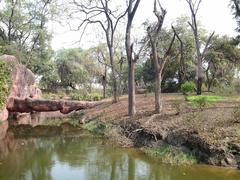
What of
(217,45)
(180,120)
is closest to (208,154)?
(180,120)

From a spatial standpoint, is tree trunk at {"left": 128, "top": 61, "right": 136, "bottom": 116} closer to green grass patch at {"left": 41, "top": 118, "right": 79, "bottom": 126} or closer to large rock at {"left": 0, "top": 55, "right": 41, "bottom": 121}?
green grass patch at {"left": 41, "top": 118, "right": 79, "bottom": 126}

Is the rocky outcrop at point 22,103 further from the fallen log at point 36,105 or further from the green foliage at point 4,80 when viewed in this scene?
the green foliage at point 4,80

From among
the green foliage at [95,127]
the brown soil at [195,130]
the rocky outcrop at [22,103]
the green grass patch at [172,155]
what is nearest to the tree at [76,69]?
the rocky outcrop at [22,103]

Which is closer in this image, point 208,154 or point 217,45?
point 208,154

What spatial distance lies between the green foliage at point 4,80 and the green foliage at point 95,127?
5.78m

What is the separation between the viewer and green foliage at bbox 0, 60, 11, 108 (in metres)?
23.5

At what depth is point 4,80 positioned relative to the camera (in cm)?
2412

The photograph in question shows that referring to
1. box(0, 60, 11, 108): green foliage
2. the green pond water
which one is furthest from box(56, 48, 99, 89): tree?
the green pond water

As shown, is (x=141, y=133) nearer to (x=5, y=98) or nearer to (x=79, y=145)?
(x=79, y=145)

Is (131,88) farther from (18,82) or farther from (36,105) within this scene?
(18,82)

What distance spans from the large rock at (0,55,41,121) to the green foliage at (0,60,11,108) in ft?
2.86

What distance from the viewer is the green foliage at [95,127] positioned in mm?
19470

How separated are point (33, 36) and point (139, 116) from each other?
2742 cm

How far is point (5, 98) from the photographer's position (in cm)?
2445
